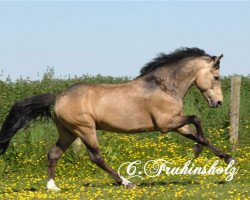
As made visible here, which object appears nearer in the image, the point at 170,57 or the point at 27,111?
the point at 170,57

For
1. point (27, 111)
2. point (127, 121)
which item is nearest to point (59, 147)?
point (27, 111)

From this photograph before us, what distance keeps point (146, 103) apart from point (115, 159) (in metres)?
3.78

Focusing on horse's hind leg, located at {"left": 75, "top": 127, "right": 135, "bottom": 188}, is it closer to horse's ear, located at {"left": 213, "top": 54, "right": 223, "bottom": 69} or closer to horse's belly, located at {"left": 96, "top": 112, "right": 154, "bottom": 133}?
horse's belly, located at {"left": 96, "top": 112, "right": 154, "bottom": 133}

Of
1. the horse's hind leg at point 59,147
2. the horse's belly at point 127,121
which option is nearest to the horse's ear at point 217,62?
the horse's belly at point 127,121

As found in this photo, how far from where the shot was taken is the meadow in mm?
10000

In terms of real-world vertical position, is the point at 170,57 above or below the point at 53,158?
above

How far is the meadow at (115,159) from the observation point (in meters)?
10.0

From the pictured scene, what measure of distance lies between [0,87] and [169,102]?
360 inches

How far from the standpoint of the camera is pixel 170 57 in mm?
11078

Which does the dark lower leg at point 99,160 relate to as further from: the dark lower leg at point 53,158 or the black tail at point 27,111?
the black tail at point 27,111

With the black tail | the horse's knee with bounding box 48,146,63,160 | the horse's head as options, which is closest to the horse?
the horse's head

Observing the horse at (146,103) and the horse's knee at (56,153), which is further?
the horse's knee at (56,153)

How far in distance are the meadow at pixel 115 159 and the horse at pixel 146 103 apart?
2.00 feet

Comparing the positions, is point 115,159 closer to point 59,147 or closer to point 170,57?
point 59,147
